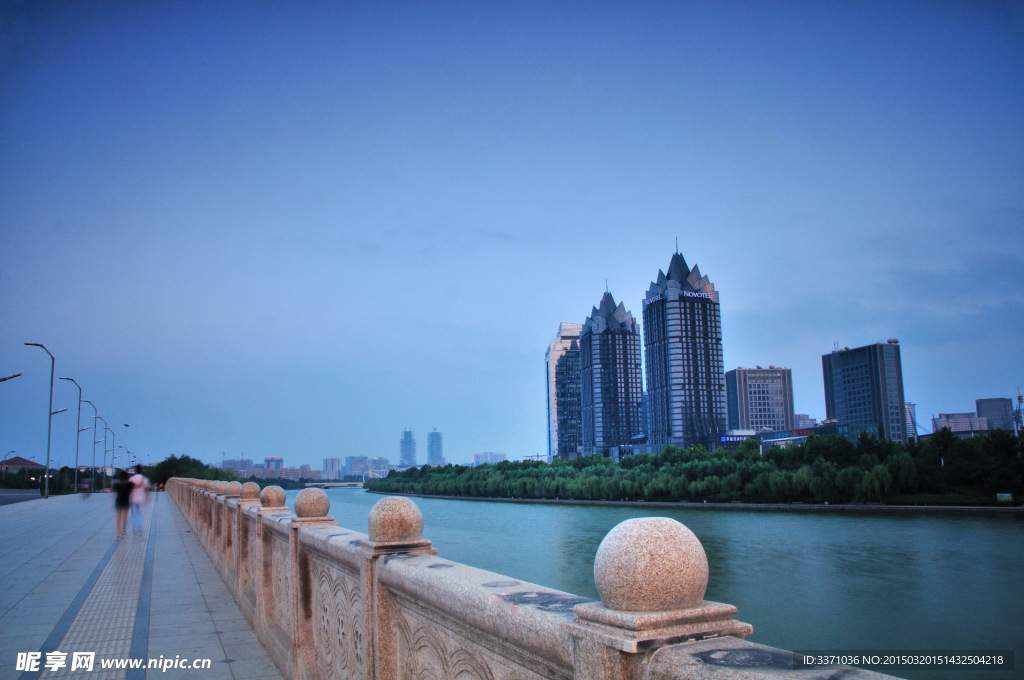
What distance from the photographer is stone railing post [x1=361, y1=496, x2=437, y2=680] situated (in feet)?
10.6

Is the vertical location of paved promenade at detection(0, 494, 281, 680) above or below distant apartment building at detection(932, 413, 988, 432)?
below

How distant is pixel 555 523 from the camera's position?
141ft

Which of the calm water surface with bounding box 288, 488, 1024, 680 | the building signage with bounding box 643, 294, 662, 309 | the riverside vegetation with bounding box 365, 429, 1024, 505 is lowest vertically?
the calm water surface with bounding box 288, 488, 1024, 680

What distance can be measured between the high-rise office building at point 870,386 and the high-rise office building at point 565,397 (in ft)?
160

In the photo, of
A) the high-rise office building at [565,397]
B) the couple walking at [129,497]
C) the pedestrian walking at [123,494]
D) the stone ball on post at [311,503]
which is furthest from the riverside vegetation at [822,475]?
the high-rise office building at [565,397]

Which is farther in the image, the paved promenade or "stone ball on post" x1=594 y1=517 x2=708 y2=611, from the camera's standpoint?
the paved promenade

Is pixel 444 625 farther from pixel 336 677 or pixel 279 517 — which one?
pixel 279 517

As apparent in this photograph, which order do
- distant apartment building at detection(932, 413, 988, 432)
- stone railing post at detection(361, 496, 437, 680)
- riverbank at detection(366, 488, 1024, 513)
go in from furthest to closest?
distant apartment building at detection(932, 413, 988, 432), riverbank at detection(366, 488, 1024, 513), stone railing post at detection(361, 496, 437, 680)

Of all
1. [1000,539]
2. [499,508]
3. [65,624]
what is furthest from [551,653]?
[499,508]

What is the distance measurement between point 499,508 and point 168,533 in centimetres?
4559

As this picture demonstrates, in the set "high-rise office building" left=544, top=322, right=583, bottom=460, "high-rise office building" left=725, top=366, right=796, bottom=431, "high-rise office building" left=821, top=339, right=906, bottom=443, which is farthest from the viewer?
"high-rise office building" left=725, top=366, right=796, bottom=431

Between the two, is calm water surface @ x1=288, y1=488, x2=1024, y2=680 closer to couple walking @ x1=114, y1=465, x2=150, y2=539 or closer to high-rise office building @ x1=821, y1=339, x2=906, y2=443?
couple walking @ x1=114, y1=465, x2=150, y2=539

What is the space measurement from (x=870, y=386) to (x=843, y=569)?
121m

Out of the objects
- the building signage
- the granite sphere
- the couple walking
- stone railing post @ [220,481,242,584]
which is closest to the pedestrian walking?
the couple walking
